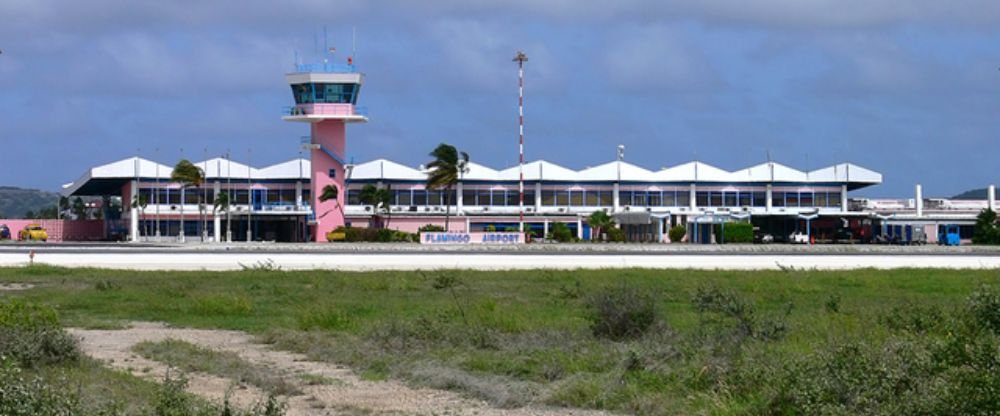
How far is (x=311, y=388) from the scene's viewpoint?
17609mm

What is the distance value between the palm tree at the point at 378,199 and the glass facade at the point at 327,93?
1385cm

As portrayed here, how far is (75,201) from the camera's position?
6511 inches

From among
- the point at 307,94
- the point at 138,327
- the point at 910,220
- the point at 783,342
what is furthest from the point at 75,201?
the point at 783,342

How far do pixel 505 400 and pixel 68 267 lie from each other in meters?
41.7

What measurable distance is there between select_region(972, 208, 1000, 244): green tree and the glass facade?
5332cm

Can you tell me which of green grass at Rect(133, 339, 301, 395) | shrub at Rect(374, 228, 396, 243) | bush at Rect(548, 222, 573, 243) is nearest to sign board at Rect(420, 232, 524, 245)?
shrub at Rect(374, 228, 396, 243)

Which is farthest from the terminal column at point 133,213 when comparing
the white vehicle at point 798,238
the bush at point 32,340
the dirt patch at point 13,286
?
the bush at point 32,340

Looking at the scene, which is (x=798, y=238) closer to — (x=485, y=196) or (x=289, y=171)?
(x=485, y=196)

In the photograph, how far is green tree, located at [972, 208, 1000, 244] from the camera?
327 feet

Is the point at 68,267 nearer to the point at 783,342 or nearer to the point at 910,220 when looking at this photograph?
the point at 783,342

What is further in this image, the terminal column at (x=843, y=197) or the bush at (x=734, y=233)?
the terminal column at (x=843, y=197)

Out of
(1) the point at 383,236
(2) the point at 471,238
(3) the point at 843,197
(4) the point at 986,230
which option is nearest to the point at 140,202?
(1) the point at 383,236

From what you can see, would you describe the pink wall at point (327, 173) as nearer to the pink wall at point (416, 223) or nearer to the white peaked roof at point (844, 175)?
the pink wall at point (416, 223)

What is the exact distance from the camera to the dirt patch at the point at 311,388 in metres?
15.7
